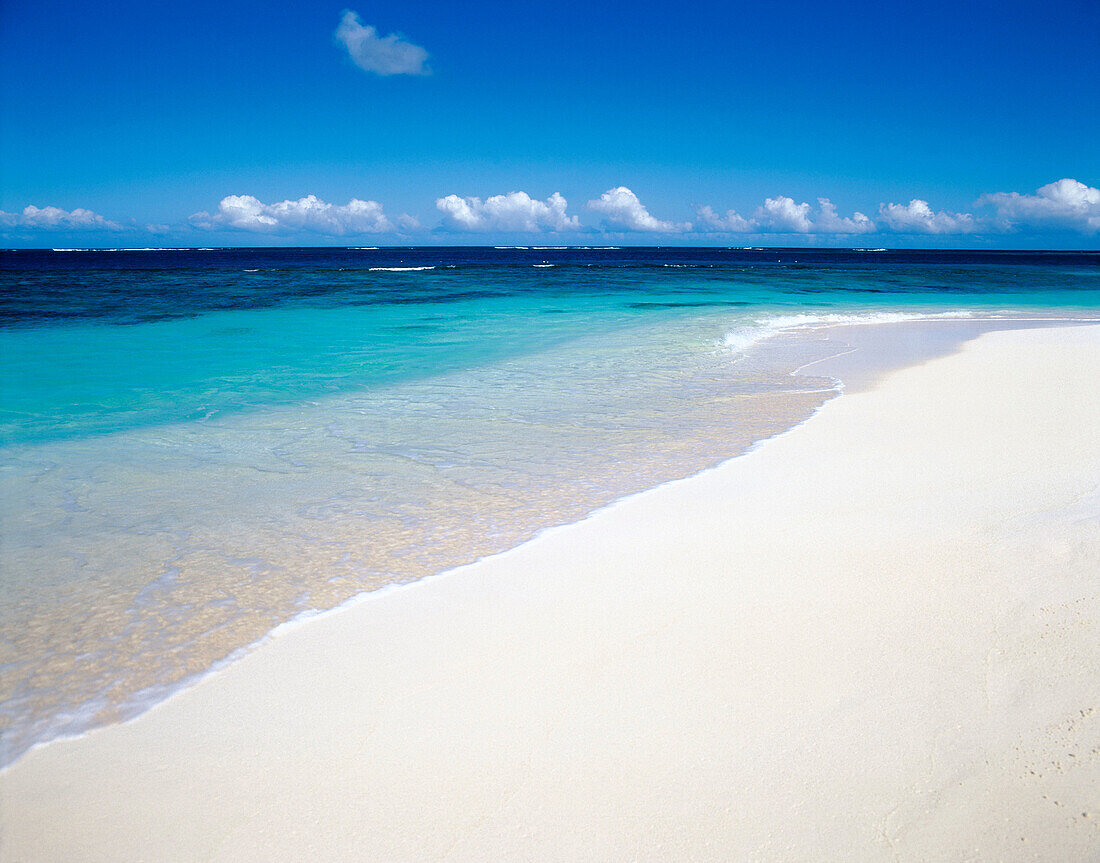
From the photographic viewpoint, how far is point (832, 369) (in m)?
10.1

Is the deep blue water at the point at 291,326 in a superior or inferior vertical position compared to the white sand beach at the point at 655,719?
superior

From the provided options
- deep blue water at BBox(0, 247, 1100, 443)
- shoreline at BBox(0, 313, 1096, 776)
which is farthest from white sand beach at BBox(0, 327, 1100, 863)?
deep blue water at BBox(0, 247, 1100, 443)

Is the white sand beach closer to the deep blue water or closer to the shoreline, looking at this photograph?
the shoreline

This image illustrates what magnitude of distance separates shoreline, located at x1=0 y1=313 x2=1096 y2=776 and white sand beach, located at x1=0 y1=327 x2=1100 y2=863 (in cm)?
6

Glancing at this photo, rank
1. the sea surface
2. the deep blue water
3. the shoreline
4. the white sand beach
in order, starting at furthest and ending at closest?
the deep blue water, the sea surface, the shoreline, the white sand beach

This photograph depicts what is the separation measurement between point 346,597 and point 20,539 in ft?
8.07

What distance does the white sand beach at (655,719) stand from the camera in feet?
6.58

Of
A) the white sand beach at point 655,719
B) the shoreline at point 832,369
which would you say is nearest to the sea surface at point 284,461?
the shoreline at point 832,369

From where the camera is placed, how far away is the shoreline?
2.70 metres

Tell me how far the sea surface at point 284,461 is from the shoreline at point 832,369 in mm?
31

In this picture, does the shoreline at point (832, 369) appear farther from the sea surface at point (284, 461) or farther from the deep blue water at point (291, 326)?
the deep blue water at point (291, 326)

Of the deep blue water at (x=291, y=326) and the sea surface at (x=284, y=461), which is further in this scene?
the deep blue water at (x=291, y=326)

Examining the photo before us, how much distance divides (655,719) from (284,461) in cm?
446

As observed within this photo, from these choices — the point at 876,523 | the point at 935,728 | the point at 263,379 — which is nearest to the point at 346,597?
the point at 935,728
